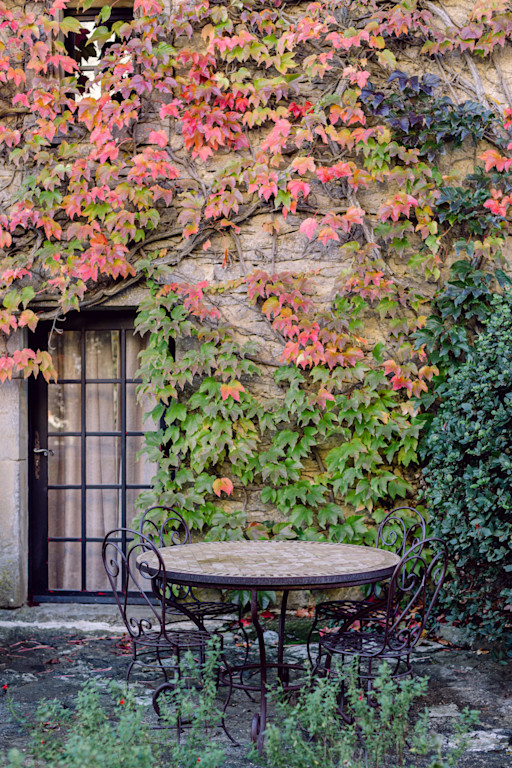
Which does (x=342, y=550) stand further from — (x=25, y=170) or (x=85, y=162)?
(x=25, y=170)

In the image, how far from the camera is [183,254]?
15.9ft

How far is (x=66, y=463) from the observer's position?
5.05 meters

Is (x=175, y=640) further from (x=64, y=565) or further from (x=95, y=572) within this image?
(x=64, y=565)

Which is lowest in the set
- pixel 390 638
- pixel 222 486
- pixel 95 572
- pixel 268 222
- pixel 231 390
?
pixel 95 572

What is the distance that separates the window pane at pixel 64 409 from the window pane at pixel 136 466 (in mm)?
394

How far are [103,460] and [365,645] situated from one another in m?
2.50

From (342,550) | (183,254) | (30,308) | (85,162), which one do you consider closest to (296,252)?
(183,254)

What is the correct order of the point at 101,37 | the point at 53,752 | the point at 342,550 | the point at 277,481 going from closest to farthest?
the point at 53,752
the point at 342,550
the point at 277,481
the point at 101,37

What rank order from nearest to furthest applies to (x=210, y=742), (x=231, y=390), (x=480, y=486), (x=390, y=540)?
(x=210, y=742)
(x=480, y=486)
(x=390, y=540)
(x=231, y=390)

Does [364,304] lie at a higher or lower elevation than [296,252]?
lower

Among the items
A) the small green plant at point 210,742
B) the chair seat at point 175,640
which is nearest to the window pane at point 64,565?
the chair seat at point 175,640

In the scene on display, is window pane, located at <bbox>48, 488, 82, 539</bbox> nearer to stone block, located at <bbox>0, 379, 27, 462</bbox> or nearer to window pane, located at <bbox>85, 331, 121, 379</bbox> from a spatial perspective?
stone block, located at <bbox>0, 379, 27, 462</bbox>

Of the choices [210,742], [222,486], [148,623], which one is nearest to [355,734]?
[210,742]

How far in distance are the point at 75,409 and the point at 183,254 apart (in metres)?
1.33
